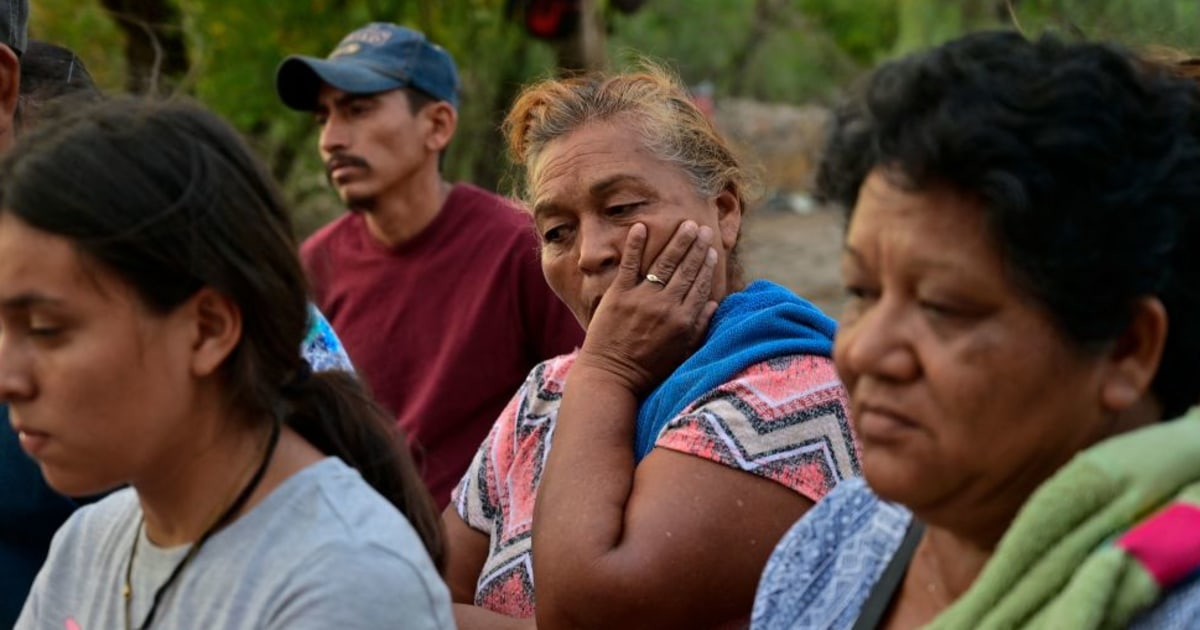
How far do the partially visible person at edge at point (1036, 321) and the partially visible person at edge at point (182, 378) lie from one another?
1.97 feet

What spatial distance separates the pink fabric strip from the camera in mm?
1520

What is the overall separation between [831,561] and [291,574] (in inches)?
27.3

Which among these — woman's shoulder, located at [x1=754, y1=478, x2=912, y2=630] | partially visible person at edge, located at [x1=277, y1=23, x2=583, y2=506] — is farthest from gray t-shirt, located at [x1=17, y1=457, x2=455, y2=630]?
partially visible person at edge, located at [x1=277, y1=23, x2=583, y2=506]

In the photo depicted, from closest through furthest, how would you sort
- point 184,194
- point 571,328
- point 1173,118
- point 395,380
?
point 1173,118 < point 184,194 < point 571,328 < point 395,380

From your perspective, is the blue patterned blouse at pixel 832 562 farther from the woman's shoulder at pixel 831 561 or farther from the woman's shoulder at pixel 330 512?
the woman's shoulder at pixel 330 512

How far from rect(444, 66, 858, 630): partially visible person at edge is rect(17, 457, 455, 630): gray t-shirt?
2.13 feet

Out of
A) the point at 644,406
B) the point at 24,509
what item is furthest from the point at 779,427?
the point at 24,509

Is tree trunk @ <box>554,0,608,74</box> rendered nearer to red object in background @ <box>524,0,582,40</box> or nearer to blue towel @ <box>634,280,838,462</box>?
red object in background @ <box>524,0,582,40</box>

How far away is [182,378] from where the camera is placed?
74.2 inches

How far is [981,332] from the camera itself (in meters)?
1.67

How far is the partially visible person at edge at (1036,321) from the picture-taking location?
156cm

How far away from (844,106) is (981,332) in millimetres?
367

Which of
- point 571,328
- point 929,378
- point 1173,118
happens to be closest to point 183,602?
point 929,378

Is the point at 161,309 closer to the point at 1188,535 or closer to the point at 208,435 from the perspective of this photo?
the point at 208,435
